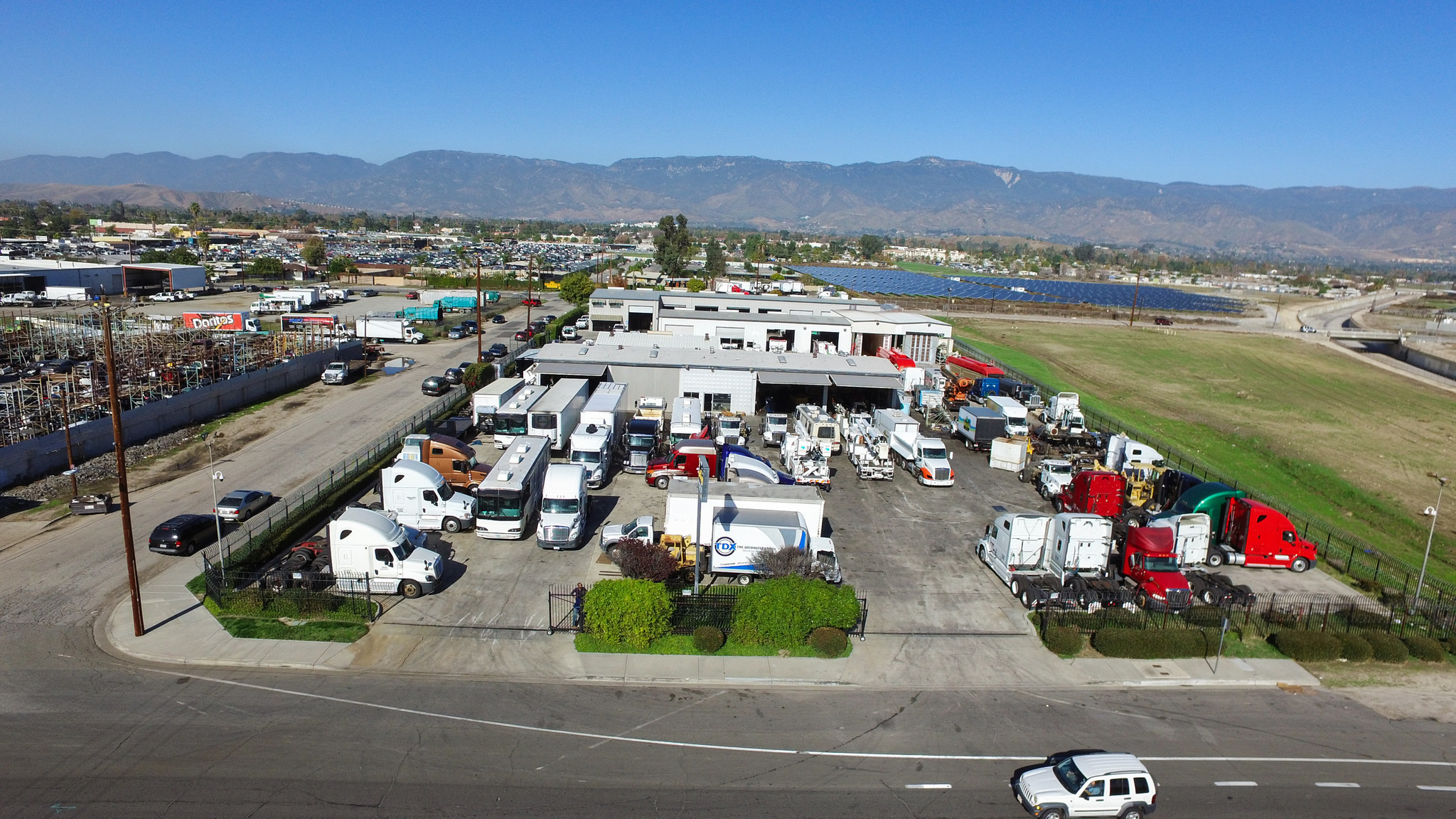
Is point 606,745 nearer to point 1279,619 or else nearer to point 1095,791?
point 1095,791

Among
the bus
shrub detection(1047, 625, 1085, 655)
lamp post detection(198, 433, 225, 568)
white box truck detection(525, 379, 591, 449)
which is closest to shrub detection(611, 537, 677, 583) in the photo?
the bus

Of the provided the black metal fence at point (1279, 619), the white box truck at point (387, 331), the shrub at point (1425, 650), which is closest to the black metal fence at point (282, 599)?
the black metal fence at point (1279, 619)

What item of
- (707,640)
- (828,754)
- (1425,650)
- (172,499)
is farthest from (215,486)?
(1425,650)

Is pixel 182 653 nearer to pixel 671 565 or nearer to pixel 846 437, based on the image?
pixel 671 565

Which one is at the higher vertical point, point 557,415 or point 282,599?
point 557,415

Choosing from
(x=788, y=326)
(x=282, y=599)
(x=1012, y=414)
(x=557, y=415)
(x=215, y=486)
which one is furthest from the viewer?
(x=788, y=326)

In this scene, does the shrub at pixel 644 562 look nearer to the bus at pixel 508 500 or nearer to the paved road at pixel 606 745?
the paved road at pixel 606 745
